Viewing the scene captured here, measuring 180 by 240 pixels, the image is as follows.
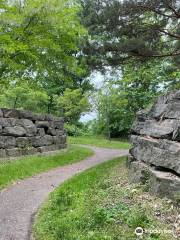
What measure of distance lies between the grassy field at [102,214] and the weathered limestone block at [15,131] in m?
4.73

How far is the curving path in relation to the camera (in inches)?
229

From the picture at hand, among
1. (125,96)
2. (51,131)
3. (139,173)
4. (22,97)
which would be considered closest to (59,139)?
(51,131)

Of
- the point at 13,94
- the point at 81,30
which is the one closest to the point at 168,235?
the point at 81,30

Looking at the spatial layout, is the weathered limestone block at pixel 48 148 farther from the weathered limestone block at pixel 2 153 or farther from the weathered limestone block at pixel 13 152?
the weathered limestone block at pixel 2 153

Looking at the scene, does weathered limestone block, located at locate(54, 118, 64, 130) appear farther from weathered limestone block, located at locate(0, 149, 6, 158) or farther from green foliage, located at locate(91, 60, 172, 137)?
green foliage, located at locate(91, 60, 172, 137)

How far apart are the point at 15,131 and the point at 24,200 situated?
574 cm

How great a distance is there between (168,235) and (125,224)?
0.73m

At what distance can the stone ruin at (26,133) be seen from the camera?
41.7 feet

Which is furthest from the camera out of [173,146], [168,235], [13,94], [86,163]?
[13,94]

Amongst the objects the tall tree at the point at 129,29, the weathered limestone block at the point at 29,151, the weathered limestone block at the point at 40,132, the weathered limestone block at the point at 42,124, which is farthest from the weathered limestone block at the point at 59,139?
the tall tree at the point at 129,29

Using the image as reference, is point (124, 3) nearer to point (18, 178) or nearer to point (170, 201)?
point (18, 178)

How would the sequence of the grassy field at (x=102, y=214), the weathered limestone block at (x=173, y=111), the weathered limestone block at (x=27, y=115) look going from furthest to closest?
the weathered limestone block at (x=27, y=115), the weathered limestone block at (x=173, y=111), the grassy field at (x=102, y=214)

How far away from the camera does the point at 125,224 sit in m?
5.70

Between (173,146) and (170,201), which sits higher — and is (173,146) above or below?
above
